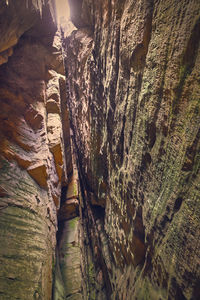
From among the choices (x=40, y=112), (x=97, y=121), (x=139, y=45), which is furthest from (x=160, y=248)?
(x=40, y=112)

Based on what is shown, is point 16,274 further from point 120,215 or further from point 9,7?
A: point 9,7

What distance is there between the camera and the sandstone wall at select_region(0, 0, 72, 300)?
3.16 metres

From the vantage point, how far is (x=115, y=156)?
15.2 ft

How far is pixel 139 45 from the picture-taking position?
2.96 metres

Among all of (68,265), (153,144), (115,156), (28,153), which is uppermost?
(28,153)

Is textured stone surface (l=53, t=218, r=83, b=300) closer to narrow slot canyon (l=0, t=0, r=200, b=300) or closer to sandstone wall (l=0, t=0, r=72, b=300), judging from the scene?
narrow slot canyon (l=0, t=0, r=200, b=300)

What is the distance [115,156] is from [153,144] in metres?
1.91

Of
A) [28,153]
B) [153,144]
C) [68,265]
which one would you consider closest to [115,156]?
[153,144]

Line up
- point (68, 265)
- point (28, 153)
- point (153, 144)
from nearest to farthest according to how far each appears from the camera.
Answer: point (153, 144), point (28, 153), point (68, 265)

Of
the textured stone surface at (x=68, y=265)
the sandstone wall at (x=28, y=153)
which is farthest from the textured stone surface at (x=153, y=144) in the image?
the sandstone wall at (x=28, y=153)

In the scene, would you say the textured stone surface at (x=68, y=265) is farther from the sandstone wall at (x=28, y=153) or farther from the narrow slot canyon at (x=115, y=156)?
the sandstone wall at (x=28, y=153)

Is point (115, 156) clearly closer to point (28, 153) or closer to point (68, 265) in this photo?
point (28, 153)

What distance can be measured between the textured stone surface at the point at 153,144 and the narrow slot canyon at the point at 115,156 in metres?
0.02

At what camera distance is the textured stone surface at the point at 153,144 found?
2025 millimetres
